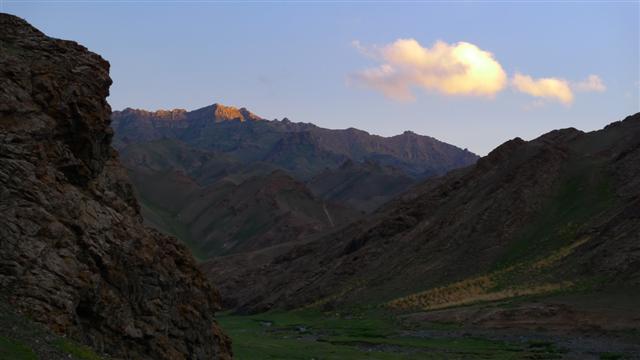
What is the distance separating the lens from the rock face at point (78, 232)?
31.4m

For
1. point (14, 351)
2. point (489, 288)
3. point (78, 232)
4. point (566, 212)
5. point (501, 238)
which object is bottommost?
point (489, 288)

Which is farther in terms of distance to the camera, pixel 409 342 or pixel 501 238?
pixel 501 238

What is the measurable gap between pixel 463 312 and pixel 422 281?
24061 mm

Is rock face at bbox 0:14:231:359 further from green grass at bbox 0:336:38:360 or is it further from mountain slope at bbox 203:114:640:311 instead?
mountain slope at bbox 203:114:640:311

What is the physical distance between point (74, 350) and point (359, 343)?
52314 millimetres

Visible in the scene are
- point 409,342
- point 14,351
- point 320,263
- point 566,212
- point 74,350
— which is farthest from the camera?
point 320,263

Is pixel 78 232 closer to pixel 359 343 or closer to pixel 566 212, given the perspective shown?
pixel 359 343

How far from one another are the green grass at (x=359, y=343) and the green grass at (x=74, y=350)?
27.1 metres

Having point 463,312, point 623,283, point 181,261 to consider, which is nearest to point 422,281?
point 463,312

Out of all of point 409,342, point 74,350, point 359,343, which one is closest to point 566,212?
point 409,342

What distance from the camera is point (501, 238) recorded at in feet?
387

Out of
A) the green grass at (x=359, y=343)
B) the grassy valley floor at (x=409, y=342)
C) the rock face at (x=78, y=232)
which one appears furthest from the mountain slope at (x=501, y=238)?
the rock face at (x=78, y=232)

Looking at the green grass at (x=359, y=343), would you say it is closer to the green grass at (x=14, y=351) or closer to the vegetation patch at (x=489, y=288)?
the vegetation patch at (x=489, y=288)

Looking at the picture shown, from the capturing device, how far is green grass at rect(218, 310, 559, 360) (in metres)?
61.7
